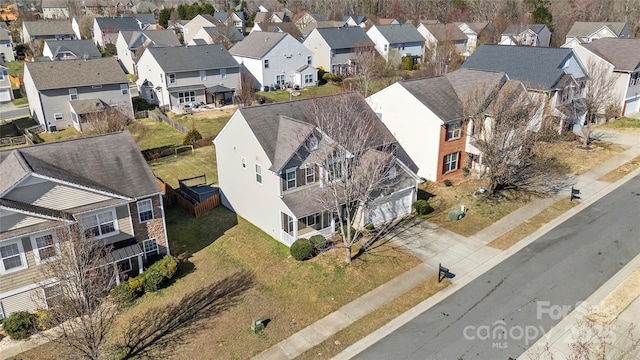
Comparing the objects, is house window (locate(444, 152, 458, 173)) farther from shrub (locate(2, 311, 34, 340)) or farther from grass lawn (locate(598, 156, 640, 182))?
shrub (locate(2, 311, 34, 340))

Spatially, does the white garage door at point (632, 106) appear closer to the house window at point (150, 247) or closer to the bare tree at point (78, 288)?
the house window at point (150, 247)

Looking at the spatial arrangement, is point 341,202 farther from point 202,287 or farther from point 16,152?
point 16,152

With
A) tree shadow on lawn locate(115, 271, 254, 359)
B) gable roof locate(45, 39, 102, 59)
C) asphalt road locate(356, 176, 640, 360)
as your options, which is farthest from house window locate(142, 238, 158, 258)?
gable roof locate(45, 39, 102, 59)

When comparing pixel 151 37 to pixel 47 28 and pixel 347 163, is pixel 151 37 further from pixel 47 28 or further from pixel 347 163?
pixel 347 163

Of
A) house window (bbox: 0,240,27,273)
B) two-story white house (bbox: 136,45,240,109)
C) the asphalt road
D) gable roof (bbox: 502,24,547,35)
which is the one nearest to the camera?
the asphalt road

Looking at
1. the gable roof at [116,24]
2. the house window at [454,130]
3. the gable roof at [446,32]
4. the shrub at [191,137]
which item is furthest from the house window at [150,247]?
the gable roof at [116,24]

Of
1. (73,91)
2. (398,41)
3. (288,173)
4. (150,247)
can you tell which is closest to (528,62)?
(288,173)
